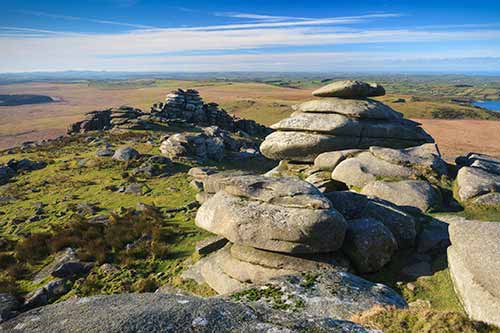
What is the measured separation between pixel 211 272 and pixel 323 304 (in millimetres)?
6171

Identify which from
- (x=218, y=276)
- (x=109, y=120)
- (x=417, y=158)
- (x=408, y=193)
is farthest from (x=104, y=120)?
(x=408, y=193)

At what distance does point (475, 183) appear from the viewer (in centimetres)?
1733

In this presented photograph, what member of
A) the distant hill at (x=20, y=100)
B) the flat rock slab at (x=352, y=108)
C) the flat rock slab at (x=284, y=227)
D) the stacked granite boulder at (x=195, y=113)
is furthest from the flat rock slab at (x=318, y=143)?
the distant hill at (x=20, y=100)

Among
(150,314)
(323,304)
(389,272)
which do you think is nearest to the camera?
(150,314)

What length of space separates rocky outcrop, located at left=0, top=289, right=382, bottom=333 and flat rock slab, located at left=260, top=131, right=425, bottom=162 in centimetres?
1624

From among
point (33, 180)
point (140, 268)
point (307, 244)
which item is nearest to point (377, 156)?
point (307, 244)

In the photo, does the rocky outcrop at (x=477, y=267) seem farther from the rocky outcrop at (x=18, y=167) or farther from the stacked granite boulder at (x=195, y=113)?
the stacked granite boulder at (x=195, y=113)

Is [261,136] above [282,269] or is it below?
below

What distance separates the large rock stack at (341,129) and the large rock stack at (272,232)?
30.6 feet

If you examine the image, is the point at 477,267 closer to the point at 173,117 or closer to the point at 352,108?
the point at 352,108

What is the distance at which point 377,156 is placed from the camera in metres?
20.4

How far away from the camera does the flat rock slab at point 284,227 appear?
12359 mm

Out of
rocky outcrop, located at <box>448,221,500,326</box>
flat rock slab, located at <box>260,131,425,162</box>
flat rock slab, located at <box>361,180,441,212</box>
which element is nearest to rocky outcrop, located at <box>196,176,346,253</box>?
rocky outcrop, located at <box>448,221,500,326</box>

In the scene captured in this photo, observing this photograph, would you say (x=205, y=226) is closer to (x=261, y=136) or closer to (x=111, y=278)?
(x=111, y=278)
